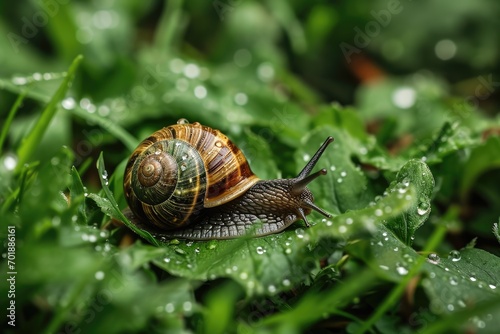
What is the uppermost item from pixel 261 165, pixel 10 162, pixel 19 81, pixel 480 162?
pixel 480 162

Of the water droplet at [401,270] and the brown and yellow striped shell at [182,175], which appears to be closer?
the water droplet at [401,270]

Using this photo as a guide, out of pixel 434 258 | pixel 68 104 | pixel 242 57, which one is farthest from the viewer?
pixel 242 57

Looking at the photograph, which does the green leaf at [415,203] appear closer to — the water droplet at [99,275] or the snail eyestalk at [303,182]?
the snail eyestalk at [303,182]

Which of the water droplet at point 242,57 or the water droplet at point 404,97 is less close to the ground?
the water droplet at point 404,97

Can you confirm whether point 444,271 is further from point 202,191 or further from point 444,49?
point 444,49

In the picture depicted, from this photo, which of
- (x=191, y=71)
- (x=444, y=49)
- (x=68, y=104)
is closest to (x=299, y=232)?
(x=68, y=104)

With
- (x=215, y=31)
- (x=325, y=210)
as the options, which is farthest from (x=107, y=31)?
(x=325, y=210)

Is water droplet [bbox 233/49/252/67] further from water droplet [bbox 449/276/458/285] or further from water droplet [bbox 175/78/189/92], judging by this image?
water droplet [bbox 449/276/458/285]

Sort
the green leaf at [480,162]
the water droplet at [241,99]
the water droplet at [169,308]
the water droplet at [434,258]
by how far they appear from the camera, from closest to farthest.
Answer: the water droplet at [169,308] < the water droplet at [434,258] < the green leaf at [480,162] < the water droplet at [241,99]

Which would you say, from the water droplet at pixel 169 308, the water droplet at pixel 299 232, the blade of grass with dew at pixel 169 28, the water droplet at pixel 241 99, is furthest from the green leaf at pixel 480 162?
the blade of grass with dew at pixel 169 28
